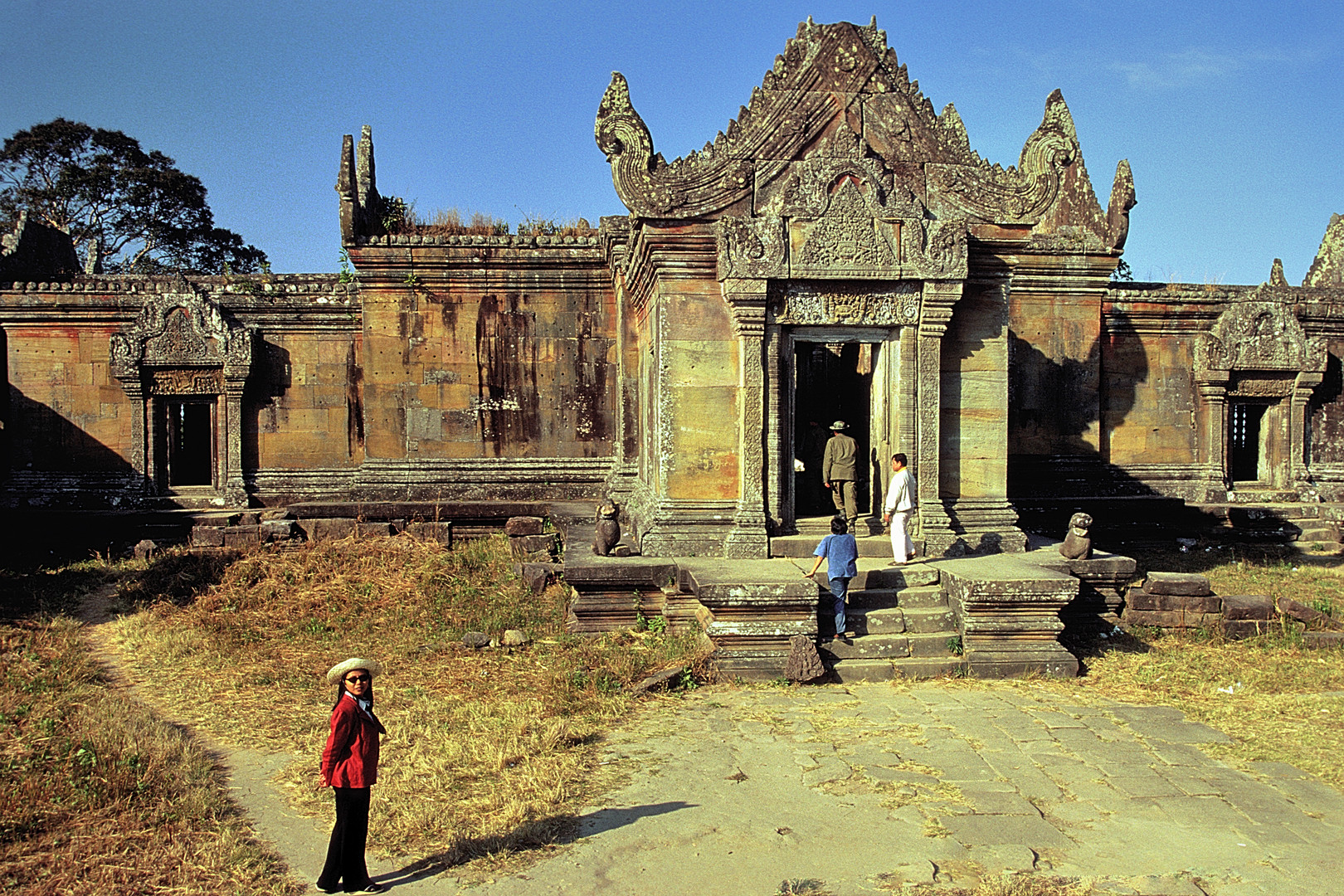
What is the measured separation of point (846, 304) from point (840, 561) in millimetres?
2715

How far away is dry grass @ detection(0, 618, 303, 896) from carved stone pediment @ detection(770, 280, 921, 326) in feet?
20.1

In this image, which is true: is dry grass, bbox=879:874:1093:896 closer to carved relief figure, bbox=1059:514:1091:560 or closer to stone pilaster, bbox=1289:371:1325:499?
carved relief figure, bbox=1059:514:1091:560

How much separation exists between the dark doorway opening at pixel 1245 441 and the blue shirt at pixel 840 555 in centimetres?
1110

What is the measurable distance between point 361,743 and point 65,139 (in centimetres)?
3564

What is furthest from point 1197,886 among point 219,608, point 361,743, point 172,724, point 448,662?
point 219,608

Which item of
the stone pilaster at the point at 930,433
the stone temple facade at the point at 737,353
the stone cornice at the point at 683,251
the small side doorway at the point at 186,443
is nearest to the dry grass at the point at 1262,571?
the stone temple facade at the point at 737,353

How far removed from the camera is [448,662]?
27.5ft

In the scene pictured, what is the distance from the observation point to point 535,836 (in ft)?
16.1

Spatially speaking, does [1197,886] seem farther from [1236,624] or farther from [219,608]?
[219,608]

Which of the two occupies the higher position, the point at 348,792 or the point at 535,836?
the point at 348,792

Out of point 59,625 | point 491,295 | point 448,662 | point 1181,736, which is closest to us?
point 1181,736

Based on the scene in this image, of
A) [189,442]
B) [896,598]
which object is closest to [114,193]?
[189,442]

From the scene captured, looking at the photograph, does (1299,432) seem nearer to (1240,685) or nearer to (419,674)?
(1240,685)

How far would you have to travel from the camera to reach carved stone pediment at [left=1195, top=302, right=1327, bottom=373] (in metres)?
15.2
